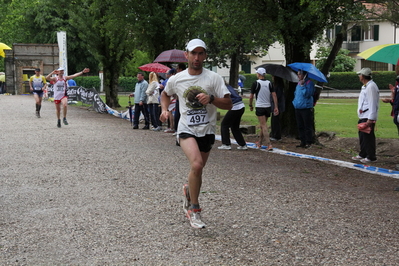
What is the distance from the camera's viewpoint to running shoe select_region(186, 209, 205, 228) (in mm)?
6097

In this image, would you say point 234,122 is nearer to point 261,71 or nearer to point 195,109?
point 261,71

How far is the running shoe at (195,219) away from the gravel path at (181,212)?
90 mm

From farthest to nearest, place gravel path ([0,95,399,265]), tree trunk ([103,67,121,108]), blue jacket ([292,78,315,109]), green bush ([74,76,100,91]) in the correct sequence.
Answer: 1. green bush ([74,76,100,91])
2. tree trunk ([103,67,121,108])
3. blue jacket ([292,78,315,109])
4. gravel path ([0,95,399,265])

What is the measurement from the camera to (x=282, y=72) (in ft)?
48.2

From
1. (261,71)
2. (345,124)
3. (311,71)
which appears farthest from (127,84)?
(311,71)

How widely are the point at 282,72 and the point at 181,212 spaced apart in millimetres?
8411

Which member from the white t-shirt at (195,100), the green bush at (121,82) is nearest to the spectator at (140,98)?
the white t-shirt at (195,100)

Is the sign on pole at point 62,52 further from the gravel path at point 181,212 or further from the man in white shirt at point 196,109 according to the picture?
the man in white shirt at point 196,109

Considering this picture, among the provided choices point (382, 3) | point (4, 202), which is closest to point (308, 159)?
point (382, 3)

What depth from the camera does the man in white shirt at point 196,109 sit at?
20.5ft

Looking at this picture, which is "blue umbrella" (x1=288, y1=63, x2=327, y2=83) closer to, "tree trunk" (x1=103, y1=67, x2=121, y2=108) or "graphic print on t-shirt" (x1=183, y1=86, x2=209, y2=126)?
"graphic print on t-shirt" (x1=183, y1=86, x2=209, y2=126)

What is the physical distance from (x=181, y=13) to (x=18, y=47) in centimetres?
3582

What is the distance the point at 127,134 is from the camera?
55.3 feet

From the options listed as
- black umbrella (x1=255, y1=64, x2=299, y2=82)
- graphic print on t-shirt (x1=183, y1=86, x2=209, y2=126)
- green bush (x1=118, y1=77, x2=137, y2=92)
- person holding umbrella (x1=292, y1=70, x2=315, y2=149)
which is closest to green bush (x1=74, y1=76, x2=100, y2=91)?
green bush (x1=118, y1=77, x2=137, y2=92)
